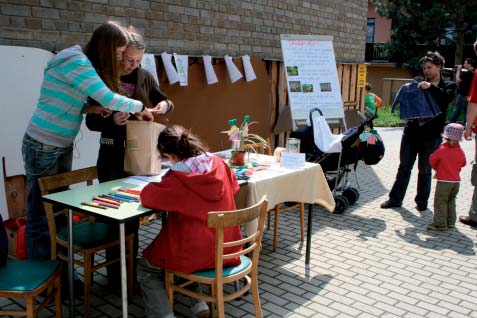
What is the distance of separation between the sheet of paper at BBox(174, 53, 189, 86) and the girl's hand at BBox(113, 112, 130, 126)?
2757mm

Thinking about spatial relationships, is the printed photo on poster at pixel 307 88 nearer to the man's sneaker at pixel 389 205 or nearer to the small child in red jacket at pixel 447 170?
the man's sneaker at pixel 389 205

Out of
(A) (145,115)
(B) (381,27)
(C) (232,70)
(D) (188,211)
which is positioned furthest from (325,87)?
(B) (381,27)

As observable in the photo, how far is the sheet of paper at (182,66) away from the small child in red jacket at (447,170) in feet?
9.96

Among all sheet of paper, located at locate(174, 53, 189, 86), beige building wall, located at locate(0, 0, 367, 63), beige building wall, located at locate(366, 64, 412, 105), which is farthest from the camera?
beige building wall, located at locate(366, 64, 412, 105)

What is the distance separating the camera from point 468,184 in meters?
7.67

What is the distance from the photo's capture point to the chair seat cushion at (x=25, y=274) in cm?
273

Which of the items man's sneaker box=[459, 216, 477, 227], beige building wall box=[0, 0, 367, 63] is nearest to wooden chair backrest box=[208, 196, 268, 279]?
beige building wall box=[0, 0, 367, 63]

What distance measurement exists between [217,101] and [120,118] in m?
3.54

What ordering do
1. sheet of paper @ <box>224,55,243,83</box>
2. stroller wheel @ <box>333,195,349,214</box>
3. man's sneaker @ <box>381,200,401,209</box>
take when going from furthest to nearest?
sheet of paper @ <box>224,55,243,83</box>, man's sneaker @ <box>381,200,401,209</box>, stroller wheel @ <box>333,195,349,214</box>

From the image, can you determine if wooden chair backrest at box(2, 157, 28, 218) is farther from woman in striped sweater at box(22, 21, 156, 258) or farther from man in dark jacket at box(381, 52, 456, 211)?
man in dark jacket at box(381, 52, 456, 211)

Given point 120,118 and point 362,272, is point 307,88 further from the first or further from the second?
point 120,118

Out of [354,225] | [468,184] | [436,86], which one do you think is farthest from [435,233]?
[468,184]

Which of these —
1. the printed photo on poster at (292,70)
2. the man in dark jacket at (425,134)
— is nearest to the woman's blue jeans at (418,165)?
the man in dark jacket at (425,134)

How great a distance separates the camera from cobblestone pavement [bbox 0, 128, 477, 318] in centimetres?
361
